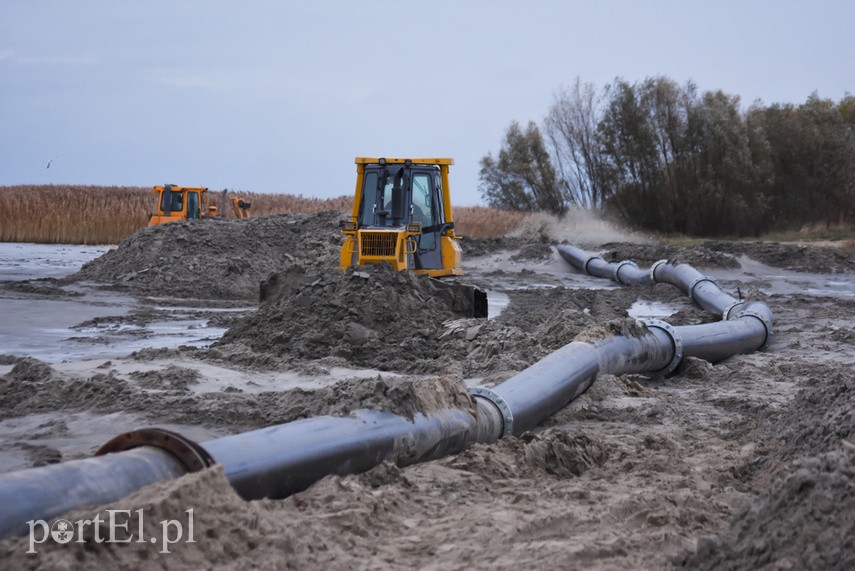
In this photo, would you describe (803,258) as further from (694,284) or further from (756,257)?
(694,284)

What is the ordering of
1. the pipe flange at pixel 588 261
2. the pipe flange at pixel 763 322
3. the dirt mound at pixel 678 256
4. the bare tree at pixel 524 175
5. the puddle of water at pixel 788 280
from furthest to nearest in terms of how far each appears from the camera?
the bare tree at pixel 524 175, the dirt mound at pixel 678 256, the pipe flange at pixel 588 261, the puddle of water at pixel 788 280, the pipe flange at pixel 763 322

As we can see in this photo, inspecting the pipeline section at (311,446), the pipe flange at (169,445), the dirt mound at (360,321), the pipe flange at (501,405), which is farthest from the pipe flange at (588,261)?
the pipe flange at (169,445)

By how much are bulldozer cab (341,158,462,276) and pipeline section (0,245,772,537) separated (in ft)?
19.7

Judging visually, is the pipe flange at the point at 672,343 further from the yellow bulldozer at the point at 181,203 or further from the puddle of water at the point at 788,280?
the yellow bulldozer at the point at 181,203

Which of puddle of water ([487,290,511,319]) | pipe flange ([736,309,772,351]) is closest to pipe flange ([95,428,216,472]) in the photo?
pipe flange ([736,309,772,351])

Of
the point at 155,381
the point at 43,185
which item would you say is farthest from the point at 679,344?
the point at 43,185

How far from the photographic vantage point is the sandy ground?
3262 millimetres

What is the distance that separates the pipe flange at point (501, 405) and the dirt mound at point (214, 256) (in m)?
13.8

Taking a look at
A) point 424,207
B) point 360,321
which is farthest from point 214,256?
point 360,321

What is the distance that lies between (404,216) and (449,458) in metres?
8.69

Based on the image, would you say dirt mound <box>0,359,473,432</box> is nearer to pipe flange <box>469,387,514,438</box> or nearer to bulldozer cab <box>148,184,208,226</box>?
pipe flange <box>469,387,514,438</box>

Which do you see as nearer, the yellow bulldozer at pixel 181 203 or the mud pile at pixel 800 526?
the mud pile at pixel 800 526

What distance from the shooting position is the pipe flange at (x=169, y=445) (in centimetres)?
351

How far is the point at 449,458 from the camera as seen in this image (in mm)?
4887
